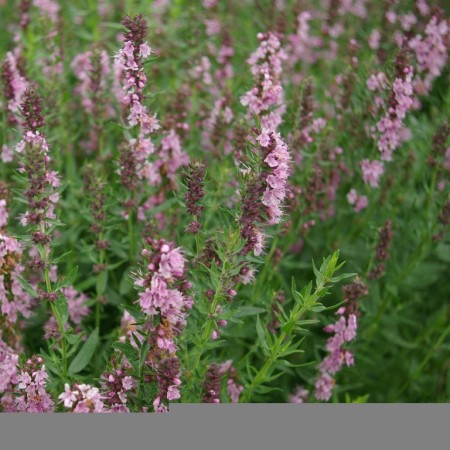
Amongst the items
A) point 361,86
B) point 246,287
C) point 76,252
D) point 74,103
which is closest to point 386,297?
point 246,287

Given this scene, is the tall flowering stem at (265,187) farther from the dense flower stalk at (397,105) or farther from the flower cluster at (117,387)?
the dense flower stalk at (397,105)

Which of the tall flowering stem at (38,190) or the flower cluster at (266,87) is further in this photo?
the flower cluster at (266,87)

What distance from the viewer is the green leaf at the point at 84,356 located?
11.2 feet

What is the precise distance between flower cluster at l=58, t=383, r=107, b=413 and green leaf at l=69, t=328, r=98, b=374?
2.46 feet

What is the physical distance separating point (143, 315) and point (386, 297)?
86.5 inches

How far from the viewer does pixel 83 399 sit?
8.63 feet

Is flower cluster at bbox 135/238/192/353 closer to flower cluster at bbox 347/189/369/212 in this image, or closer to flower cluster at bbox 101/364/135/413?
flower cluster at bbox 101/364/135/413

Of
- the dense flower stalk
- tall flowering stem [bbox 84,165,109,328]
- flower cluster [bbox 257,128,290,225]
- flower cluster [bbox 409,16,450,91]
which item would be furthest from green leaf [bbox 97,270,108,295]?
flower cluster [bbox 409,16,450,91]

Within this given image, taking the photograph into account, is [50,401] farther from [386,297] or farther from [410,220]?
[410,220]

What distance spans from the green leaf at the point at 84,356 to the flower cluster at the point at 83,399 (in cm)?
75

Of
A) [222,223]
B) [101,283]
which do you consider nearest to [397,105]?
[222,223]

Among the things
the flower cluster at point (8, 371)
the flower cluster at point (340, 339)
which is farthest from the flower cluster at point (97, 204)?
the flower cluster at point (340, 339)

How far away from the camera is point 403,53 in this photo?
4027mm

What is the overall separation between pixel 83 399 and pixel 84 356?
0.86 m
